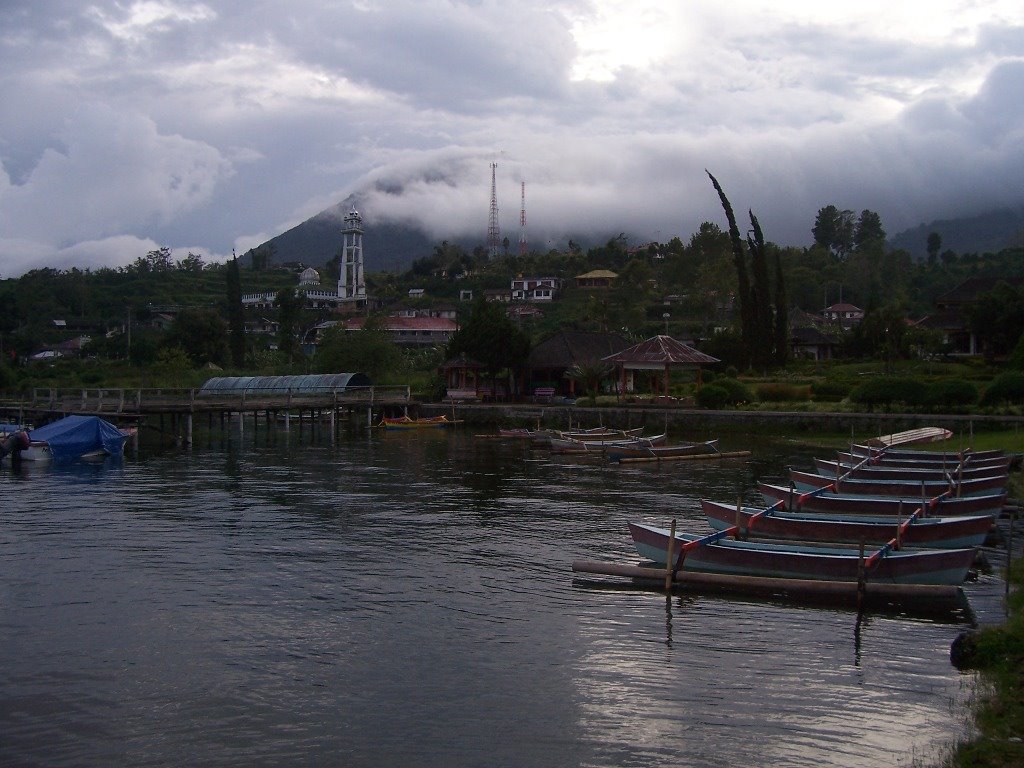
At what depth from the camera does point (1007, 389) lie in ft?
159

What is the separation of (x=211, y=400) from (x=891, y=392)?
40.8 m

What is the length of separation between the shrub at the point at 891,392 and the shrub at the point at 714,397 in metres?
9.13

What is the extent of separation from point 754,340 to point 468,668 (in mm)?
63294

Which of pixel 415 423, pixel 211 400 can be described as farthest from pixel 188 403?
pixel 415 423

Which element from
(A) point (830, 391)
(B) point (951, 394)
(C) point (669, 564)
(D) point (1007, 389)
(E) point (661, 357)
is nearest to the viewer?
(C) point (669, 564)

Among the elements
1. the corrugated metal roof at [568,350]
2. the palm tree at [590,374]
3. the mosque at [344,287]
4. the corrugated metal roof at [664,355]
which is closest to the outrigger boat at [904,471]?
the corrugated metal roof at [664,355]

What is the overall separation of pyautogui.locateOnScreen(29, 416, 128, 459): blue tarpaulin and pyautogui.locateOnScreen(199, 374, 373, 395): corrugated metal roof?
70.1 ft

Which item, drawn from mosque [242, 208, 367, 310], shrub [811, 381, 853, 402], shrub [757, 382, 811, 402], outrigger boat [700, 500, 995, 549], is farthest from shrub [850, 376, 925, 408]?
mosque [242, 208, 367, 310]

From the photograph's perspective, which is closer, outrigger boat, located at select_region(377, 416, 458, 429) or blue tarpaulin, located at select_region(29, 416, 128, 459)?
blue tarpaulin, located at select_region(29, 416, 128, 459)

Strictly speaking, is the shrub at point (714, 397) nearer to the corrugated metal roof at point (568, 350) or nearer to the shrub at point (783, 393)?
the shrub at point (783, 393)

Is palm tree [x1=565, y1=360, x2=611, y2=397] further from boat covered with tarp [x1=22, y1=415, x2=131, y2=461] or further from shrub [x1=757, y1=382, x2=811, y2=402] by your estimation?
boat covered with tarp [x1=22, y1=415, x2=131, y2=461]

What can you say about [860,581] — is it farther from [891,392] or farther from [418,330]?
[418,330]

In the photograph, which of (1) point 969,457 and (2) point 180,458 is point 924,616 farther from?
(2) point 180,458

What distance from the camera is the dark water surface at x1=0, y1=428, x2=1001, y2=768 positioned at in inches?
504
